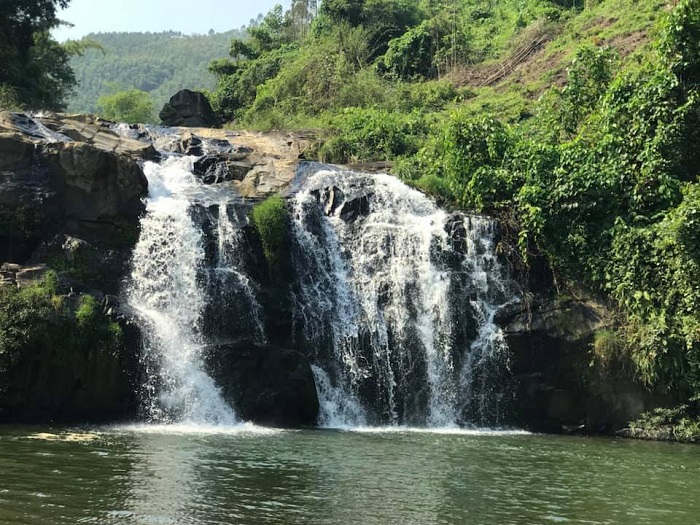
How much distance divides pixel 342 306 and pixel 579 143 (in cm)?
774

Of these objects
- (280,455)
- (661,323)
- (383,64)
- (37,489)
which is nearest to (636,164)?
(661,323)

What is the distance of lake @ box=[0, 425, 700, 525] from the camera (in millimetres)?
7527

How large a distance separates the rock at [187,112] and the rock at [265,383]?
17598mm

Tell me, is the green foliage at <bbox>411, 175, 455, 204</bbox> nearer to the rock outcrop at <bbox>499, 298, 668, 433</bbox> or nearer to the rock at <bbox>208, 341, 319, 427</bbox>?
the rock outcrop at <bbox>499, 298, 668, 433</bbox>

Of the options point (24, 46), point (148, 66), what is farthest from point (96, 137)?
point (148, 66)

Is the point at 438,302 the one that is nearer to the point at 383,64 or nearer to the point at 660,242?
the point at 660,242

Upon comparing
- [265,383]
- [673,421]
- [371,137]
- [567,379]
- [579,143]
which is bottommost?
[673,421]

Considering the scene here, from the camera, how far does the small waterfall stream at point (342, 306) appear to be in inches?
624

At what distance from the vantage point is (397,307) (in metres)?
17.3

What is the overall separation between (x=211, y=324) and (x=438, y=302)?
5.23 meters

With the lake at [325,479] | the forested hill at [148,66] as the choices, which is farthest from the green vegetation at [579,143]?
the forested hill at [148,66]

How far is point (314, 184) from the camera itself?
20281 millimetres

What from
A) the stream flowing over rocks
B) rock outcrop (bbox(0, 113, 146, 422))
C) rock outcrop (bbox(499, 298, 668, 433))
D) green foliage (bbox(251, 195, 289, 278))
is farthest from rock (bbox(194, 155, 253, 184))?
rock outcrop (bbox(499, 298, 668, 433))

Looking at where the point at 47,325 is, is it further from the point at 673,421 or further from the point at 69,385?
the point at 673,421
